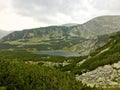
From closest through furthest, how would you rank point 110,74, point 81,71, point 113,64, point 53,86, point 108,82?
point 53,86
point 108,82
point 110,74
point 113,64
point 81,71

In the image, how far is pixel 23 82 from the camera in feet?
101

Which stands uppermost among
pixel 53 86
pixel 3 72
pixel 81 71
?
pixel 3 72

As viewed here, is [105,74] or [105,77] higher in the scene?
[105,74]

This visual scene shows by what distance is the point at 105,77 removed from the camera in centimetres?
6125

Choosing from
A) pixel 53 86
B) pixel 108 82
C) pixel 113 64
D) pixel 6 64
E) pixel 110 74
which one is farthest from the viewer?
pixel 113 64

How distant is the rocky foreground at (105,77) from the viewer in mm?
56312

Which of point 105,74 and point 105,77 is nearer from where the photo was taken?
point 105,77

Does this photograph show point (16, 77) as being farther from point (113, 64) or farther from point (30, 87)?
point (113, 64)

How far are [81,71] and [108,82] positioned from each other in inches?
737

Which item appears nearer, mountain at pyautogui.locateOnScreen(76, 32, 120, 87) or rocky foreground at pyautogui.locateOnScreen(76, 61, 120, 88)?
rocky foreground at pyautogui.locateOnScreen(76, 61, 120, 88)

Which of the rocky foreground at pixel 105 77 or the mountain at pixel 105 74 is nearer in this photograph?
the rocky foreground at pixel 105 77

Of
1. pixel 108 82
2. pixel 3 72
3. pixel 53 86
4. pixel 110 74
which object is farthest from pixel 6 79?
pixel 110 74

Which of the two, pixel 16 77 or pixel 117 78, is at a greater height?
pixel 16 77

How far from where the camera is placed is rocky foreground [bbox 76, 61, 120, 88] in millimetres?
56312
